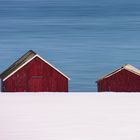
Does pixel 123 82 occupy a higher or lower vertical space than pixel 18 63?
lower

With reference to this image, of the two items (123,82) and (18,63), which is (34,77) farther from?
(123,82)

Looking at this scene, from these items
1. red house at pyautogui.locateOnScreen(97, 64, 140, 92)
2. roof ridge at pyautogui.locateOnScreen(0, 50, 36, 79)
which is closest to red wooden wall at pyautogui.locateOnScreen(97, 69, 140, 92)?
red house at pyautogui.locateOnScreen(97, 64, 140, 92)

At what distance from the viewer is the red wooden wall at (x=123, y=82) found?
42.8 meters
